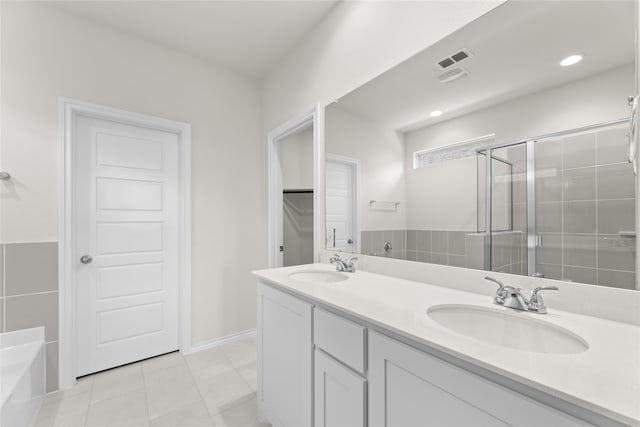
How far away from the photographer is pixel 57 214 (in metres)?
1.93

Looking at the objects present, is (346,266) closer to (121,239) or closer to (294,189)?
(294,189)

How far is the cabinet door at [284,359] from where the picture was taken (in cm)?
120

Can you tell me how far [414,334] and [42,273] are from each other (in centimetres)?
245

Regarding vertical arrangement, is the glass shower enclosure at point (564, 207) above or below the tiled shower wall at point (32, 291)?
above

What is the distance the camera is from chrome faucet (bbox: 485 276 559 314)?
90 centimetres

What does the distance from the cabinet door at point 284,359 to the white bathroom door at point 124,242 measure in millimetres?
1343

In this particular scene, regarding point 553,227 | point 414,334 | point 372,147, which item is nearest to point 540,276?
point 553,227

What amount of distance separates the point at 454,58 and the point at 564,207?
0.80 metres

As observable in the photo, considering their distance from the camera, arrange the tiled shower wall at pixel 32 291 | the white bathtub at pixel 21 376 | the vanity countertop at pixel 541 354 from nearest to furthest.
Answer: the vanity countertop at pixel 541 354 < the white bathtub at pixel 21 376 < the tiled shower wall at pixel 32 291

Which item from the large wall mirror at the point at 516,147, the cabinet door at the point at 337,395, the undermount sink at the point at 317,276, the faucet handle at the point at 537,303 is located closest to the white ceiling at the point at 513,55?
the large wall mirror at the point at 516,147

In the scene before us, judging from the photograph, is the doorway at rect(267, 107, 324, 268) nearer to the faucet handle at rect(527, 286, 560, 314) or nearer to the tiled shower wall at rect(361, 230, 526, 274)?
the tiled shower wall at rect(361, 230, 526, 274)

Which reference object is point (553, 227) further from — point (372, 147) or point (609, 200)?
point (372, 147)

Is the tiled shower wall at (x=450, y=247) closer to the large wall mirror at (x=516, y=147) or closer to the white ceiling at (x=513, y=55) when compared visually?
the large wall mirror at (x=516, y=147)

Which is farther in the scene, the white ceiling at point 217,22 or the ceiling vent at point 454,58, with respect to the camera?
the white ceiling at point 217,22
